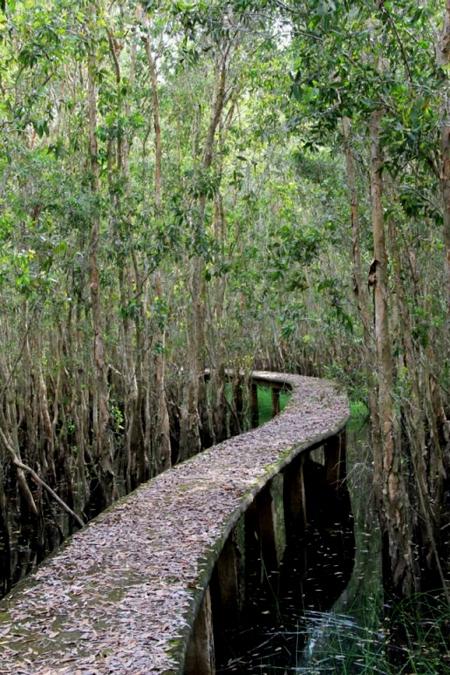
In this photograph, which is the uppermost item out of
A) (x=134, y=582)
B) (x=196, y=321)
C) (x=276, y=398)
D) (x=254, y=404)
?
(x=196, y=321)

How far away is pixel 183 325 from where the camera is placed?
71.4ft

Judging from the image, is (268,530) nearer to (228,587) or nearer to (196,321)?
(228,587)

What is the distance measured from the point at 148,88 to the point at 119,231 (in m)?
3.48

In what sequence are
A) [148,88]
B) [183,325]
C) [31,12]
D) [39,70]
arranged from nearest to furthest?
[31,12] → [39,70] → [148,88] → [183,325]

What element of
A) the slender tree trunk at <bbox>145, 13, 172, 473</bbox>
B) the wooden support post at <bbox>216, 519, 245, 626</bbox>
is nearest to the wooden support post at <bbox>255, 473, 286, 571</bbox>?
the wooden support post at <bbox>216, 519, 245, 626</bbox>

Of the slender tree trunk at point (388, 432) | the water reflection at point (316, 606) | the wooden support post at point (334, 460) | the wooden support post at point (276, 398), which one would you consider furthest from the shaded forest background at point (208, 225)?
the wooden support post at point (334, 460)

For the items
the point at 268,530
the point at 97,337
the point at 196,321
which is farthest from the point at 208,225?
the point at 268,530

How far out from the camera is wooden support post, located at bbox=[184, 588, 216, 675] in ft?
19.7

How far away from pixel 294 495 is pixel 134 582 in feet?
22.3

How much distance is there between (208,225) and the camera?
1451cm

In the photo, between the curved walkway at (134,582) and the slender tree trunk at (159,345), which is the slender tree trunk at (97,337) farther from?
the curved walkway at (134,582)

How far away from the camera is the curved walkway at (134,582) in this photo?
4758 mm

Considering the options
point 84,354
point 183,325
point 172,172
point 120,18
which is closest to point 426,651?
point 84,354

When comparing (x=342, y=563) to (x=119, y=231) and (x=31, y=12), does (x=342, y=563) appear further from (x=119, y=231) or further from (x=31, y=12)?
(x=31, y=12)
